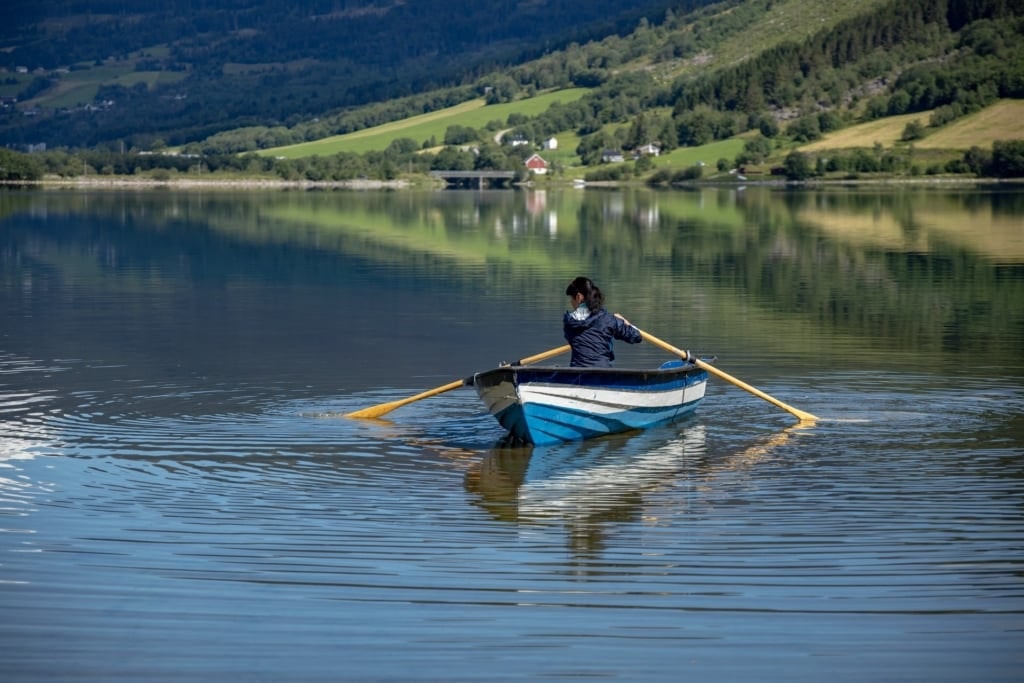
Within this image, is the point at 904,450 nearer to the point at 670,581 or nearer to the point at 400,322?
the point at 670,581

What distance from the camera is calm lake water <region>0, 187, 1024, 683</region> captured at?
1358 centimetres

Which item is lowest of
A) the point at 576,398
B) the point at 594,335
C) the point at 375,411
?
the point at 375,411

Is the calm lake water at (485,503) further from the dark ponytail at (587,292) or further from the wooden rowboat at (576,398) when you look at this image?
the dark ponytail at (587,292)

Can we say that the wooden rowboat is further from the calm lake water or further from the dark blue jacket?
the dark blue jacket

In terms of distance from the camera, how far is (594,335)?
24.0m

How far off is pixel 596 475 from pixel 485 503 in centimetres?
253

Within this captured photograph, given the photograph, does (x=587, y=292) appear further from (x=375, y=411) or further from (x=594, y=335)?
(x=375, y=411)

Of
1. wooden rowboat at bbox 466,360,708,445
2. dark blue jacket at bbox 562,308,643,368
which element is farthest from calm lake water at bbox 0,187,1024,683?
dark blue jacket at bbox 562,308,643,368

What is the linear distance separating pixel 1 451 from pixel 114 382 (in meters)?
7.72

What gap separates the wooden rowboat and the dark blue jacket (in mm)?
678

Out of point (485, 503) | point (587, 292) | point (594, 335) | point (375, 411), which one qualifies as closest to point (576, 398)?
point (594, 335)

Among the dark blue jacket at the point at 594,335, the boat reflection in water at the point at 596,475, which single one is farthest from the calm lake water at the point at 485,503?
the dark blue jacket at the point at 594,335

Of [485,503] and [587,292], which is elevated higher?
[587,292]

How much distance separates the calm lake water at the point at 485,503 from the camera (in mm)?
13578
